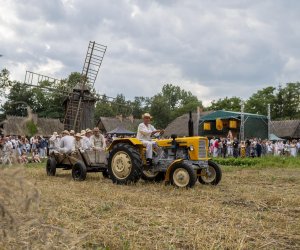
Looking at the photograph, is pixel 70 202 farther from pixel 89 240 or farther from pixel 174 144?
pixel 174 144

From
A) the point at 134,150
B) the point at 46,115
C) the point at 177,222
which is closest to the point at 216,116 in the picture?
the point at 134,150

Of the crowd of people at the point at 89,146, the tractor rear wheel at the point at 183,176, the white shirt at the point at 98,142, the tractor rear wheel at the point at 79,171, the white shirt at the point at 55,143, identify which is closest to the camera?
the crowd of people at the point at 89,146

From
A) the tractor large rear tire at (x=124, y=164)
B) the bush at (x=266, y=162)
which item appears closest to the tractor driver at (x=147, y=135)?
the tractor large rear tire at (x=124, y=164)

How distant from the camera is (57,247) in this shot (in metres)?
3.56

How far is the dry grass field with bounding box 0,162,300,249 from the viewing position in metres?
2.85

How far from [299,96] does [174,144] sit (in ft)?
195

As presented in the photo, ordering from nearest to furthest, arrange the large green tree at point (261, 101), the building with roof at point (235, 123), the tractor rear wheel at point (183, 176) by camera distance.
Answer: the tractor rear wheel at point (183, 176) → the building with roof at point (235, 123) → the large green tree at point (261, 101)

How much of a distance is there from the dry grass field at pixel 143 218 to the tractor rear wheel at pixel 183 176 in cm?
37

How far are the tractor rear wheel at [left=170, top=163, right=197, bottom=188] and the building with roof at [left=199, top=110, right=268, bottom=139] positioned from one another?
890 inches

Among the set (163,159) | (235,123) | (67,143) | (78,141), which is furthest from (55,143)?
(235,123)

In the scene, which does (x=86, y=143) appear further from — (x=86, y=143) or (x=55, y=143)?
(x=55, y=143)

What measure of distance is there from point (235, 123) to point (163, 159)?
22949mm

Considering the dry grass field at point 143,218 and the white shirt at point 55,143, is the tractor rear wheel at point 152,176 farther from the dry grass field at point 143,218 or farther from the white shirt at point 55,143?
the white shirt at point 55,143

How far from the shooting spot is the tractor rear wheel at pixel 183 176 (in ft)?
29.3
